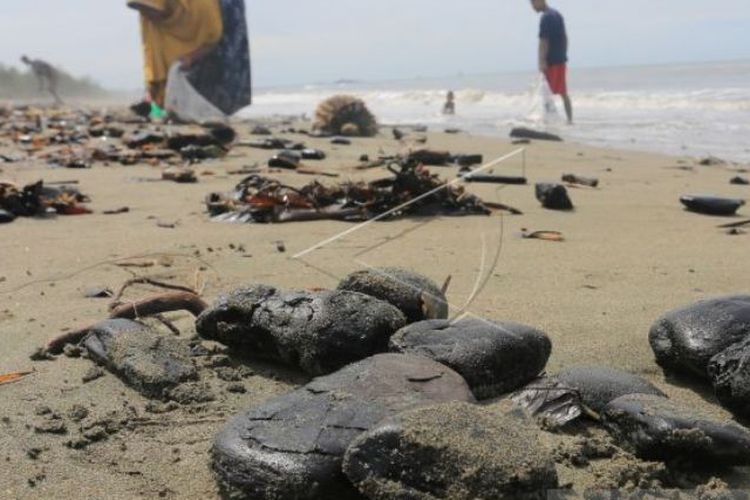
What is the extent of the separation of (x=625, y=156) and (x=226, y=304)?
23.7 feet

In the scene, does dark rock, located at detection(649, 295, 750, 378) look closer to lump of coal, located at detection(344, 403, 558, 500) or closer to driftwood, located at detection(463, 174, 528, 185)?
lump of coal, located at detection(344, 403, 558, 500)

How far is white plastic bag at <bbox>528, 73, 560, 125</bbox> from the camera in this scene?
13.0 m

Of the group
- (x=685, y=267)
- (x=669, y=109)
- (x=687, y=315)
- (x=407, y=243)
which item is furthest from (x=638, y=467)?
(x=669, y=109)

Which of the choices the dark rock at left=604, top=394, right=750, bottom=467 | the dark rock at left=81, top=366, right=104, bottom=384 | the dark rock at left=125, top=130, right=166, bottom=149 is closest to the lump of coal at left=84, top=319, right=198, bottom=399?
A: the dark rock at left=81, top=366, right=104, bottom=384

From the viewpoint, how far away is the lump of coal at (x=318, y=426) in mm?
1465

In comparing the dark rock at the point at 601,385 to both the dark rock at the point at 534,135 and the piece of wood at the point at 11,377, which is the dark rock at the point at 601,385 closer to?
the piece of wood at the point at 11,377

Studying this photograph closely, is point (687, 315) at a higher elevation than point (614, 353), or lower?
higher

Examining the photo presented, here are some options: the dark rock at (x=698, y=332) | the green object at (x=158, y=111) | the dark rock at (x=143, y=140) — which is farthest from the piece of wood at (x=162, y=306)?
the green object at (x=158, y=111)

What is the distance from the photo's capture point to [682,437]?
157cm

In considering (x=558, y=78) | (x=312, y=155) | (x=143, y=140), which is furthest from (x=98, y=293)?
(x=558, y=78)

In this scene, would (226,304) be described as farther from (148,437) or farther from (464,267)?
(464,267)

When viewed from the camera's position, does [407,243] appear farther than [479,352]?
Yes

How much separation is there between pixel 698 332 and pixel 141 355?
1506 millimetres

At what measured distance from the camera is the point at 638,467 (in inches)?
62.3
